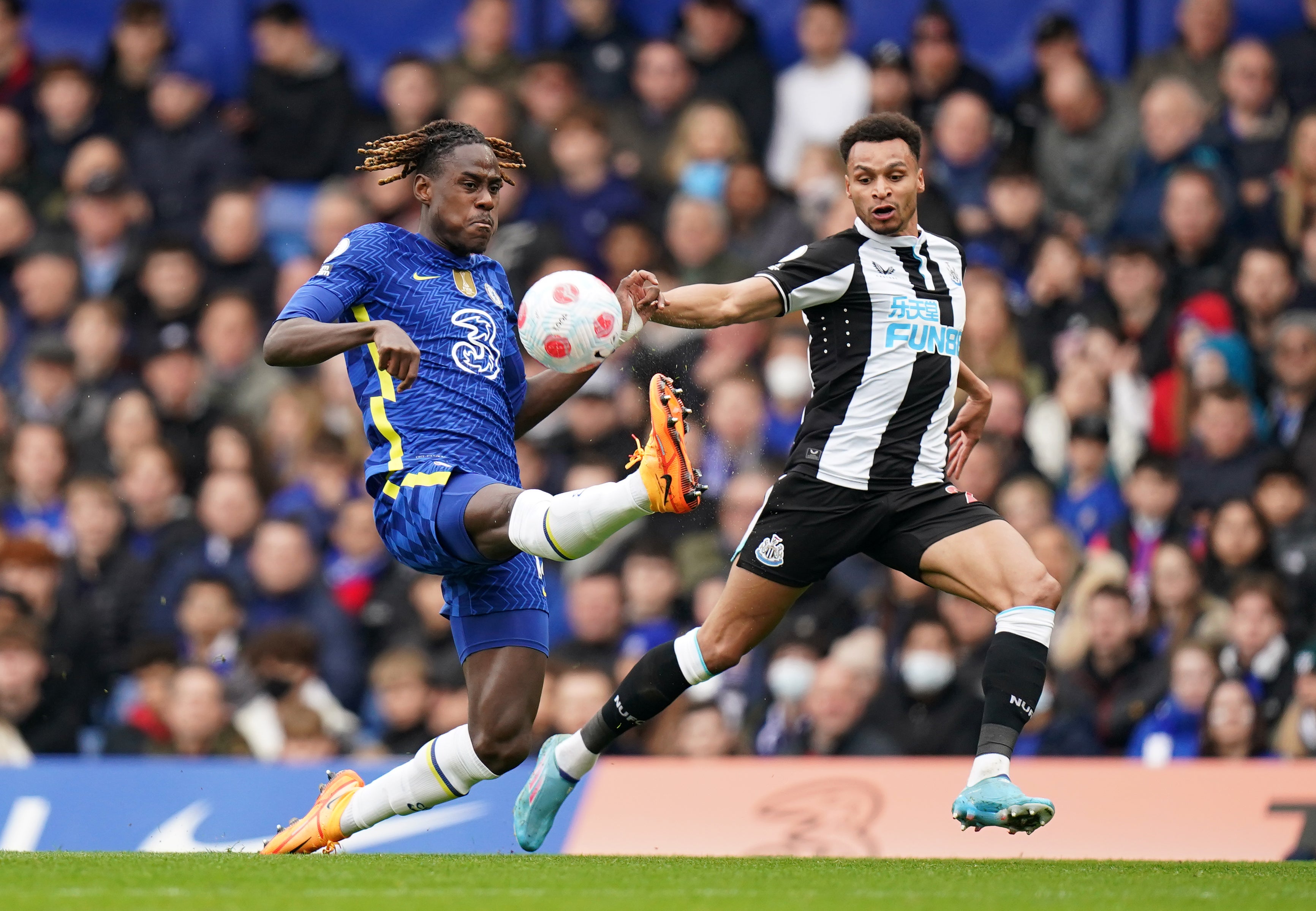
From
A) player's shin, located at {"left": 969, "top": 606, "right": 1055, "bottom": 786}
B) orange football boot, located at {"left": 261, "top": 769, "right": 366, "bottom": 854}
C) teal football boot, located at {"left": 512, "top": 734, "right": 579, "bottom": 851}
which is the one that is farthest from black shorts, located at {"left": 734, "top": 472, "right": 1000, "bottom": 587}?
orange football boot, located at {"left": 261, "top": 769, "right": 366, "bottom": 854}

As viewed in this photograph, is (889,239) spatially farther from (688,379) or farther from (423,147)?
(423,147)

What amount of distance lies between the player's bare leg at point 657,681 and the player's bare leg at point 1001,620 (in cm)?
62

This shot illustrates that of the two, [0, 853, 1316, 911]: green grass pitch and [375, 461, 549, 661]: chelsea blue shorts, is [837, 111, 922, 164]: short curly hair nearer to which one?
[375, 461, 549, 661]: chelsea blue shorts

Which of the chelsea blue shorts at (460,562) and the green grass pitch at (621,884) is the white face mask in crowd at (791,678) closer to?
the green grass pitch at (621,884)

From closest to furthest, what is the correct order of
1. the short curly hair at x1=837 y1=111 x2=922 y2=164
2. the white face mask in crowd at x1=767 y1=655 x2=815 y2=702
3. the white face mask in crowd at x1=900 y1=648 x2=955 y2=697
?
1. the short curly hair at x1=837 y1=111 x2=922 y2=164
2. the white face mask in crowd at x1=900 y1=648 x2=955 y2=697
3. the white face mask in crowd at x1=767 y1=655 x2=815 y2=702

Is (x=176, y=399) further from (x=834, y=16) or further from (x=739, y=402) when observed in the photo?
Result: (x=834, y=16)

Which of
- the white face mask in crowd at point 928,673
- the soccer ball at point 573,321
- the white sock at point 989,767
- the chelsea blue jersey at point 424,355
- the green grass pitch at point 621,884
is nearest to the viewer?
the green grass pitch at point 621,884

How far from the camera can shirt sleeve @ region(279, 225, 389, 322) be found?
5949 mm

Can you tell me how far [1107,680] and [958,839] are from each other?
138 centimetres

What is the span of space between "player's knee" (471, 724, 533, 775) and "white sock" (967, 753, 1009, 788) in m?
1.57

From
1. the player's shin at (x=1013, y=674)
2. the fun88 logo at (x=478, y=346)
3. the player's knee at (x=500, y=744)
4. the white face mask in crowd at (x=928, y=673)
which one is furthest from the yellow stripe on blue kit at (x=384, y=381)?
the white face mask in crowd at (x=928, y=673)

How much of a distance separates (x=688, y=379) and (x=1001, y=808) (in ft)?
7.62

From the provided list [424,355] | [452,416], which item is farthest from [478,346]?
[452,416]

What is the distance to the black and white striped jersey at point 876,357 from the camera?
6305 mm
